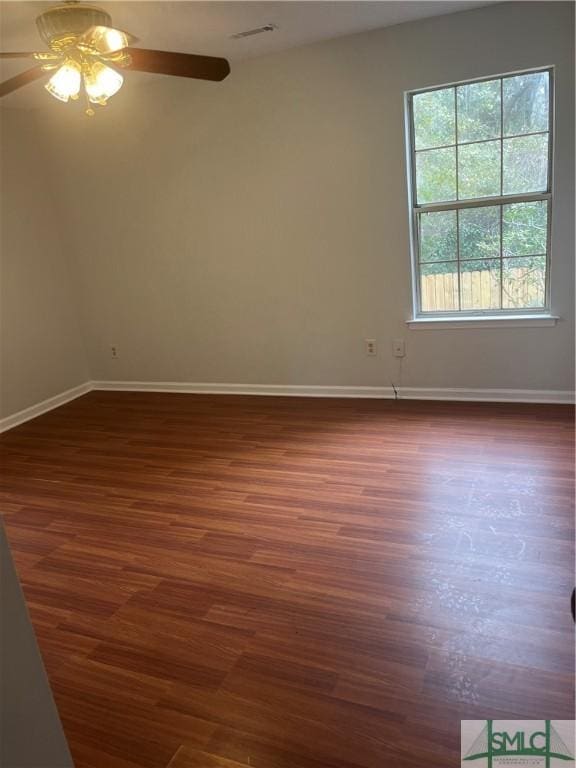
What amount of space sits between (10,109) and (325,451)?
3.73 metres

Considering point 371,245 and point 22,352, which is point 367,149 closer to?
point 371,245

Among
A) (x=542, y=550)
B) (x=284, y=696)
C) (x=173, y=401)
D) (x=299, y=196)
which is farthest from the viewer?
(x=173, y=401)

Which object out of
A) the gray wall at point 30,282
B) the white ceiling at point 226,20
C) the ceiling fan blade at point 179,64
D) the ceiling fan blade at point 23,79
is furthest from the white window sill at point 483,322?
the gray wall at point 30,282

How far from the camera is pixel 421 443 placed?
134 inches

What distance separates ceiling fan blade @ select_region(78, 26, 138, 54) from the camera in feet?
7.84

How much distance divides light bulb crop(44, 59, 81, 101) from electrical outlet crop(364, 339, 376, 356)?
2.51 metres

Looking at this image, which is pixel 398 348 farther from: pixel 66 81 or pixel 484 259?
pixel 66 81

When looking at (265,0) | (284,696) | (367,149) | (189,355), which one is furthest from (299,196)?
(284,696)

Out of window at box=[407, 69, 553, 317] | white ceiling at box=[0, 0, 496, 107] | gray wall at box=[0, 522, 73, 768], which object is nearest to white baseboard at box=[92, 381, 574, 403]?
window at box=[407, 69, 553, 317]

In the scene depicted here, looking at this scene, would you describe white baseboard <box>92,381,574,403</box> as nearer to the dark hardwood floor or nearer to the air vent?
the dark hardwood floor

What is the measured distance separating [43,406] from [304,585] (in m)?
3.50

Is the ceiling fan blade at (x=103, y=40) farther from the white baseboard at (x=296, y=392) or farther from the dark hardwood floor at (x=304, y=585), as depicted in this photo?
the white baseboard at (x=296, y=392)

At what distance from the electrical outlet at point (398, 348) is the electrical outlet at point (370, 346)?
0.15 m

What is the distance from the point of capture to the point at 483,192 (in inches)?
144
